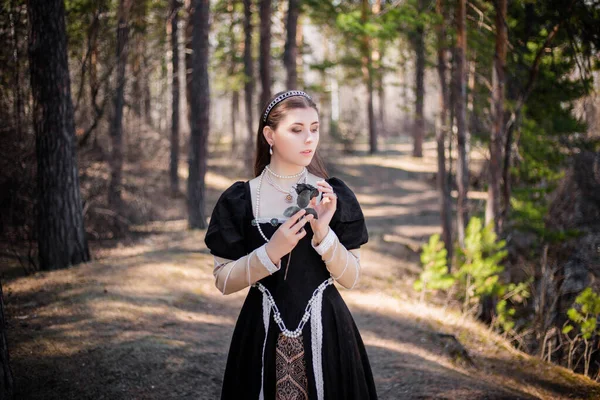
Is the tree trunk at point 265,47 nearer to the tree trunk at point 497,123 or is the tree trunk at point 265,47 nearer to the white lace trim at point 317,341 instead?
the tree trunk at point 497,123

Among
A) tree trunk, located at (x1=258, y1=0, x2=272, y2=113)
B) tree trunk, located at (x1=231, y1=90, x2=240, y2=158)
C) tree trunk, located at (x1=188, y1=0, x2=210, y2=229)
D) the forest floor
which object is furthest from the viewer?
tree trunk, located at (x1=231, y1=90, x2=240, y2=158)

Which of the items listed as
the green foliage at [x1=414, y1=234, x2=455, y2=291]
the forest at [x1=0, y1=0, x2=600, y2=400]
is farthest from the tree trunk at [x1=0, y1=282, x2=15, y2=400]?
the green foliage at [x1=414, y1=234, x2=455, y2=291]

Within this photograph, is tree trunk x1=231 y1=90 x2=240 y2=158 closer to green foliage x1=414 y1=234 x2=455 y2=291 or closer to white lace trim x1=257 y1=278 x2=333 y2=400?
green foliage x1=414 y1=234 x2=455 y2=291

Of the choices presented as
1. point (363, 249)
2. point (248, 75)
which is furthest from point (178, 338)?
point (248, 75)

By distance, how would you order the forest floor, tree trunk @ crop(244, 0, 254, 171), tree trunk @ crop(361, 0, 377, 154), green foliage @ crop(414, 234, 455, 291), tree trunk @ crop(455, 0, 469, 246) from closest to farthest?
the forest floor
green foliage @ crop(414, 234, 455, 291)
tree trunk @ crop(455, 0, 469, 246)
tree trunk @ crop(244, 0, 254, 171)
tree trunk @ crop(361, 0, 377, 154)

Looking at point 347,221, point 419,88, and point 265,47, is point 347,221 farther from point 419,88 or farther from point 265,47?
point 265,47

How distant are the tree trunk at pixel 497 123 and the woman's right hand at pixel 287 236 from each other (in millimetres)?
5888

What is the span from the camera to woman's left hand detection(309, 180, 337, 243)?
2.49m

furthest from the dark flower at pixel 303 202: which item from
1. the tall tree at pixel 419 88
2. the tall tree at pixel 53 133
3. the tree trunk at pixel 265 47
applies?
the tree trunk at pixel 265 47

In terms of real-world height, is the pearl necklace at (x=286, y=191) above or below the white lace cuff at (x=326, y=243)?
above

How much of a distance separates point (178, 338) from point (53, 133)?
11.6 feet

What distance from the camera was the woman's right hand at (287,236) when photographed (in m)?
2.40

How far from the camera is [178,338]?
5.55 metres

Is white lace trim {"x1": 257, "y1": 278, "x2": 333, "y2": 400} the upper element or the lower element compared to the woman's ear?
lower
